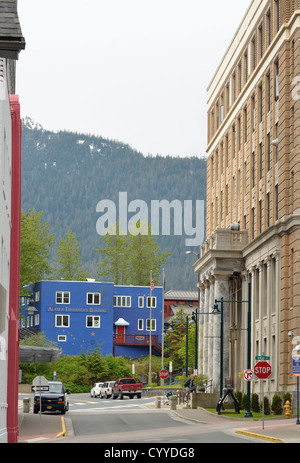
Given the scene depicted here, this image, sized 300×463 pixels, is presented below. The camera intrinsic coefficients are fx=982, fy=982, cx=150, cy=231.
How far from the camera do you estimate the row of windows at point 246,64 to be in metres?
60.8

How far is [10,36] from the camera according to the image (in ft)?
72.8

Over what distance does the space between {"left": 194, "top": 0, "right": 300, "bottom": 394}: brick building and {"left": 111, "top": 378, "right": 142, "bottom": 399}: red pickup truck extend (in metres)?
7.50

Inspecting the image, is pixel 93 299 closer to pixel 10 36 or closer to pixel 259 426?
pixel 259 426

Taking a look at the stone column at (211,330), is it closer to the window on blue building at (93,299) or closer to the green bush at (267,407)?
the green bush at (267,407)

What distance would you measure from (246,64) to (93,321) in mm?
50698

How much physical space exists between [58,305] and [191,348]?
1703 centimetres

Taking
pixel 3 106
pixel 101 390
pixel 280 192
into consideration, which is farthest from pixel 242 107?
pixel 3 106

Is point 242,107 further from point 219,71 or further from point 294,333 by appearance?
point 294,333

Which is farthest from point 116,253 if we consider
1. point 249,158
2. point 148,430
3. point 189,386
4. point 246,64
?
point 148,430

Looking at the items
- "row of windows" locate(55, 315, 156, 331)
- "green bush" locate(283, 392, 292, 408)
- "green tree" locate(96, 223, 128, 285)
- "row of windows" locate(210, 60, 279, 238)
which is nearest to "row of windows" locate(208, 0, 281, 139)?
"row of windows" locate(210, 60, 279, 238)

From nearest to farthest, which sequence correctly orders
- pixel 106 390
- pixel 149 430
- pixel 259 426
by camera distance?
pixel 149 430 → pixel 259 426 → pixel 106 390

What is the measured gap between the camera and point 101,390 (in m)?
87.3

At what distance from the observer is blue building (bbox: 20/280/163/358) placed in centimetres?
11256

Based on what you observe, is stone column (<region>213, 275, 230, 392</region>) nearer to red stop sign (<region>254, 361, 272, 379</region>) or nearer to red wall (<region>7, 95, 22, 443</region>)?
red stop sign (<region>254, 361, 272, 379</region>)
